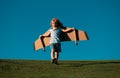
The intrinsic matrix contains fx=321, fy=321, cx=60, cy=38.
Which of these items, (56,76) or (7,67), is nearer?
(56,76)

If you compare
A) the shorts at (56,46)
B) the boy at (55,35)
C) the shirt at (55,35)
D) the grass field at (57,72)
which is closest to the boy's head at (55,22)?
the boy at (55,35)

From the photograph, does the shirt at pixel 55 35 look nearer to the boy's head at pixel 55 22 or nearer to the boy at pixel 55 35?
the boy at pixel 55 35

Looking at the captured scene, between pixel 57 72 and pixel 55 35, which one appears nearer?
pixel 57 72

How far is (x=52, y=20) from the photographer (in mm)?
13656

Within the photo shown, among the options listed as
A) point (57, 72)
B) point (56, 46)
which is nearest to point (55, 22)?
point (56, 46)

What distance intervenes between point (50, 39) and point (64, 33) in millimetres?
801

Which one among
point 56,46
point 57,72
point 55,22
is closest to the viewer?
point 57,72

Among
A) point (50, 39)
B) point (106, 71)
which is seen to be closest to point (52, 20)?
point (50, 39)

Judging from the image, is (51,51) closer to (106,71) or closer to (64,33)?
(64,33)

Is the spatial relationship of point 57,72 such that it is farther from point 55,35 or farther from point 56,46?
point 55,35

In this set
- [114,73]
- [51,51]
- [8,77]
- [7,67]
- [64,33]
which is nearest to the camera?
[8,77]

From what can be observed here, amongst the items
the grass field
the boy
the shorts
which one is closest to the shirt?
the boy

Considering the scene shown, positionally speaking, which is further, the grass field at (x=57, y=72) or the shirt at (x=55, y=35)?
the shirt at (x=55, y=35)

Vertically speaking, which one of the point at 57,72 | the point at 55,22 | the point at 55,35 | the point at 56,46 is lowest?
the point at 57,72
